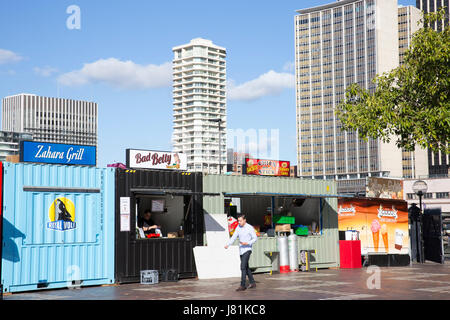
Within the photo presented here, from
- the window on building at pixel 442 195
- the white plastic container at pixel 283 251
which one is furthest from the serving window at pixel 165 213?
the window on building at pixel 442 195

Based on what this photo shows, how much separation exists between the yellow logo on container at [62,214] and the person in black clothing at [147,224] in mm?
2852

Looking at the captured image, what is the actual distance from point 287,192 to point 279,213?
1006 millimetres

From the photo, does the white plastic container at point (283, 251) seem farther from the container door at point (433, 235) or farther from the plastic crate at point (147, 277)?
the container door at point (433, 235)

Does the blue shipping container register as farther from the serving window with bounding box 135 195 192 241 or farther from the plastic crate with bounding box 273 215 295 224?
the plastic crate with bounding box 273 215 295 224

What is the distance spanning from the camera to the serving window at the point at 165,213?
20553 millimetres

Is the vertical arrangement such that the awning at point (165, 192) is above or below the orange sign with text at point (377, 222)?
above

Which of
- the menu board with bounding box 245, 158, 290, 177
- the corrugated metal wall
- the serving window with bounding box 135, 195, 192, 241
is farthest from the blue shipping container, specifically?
the menu board with bounding box 245, 158, 290, 177

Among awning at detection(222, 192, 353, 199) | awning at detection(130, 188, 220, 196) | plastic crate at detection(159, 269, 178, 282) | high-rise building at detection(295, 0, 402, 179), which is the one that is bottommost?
plastic crate at detection(159, 269, 178, 282)

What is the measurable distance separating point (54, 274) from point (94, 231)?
1739 millimetres

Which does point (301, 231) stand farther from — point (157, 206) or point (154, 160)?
point (154, 160)

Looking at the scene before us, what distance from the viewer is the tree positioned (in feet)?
72.3

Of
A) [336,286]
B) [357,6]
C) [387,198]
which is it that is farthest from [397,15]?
[336,286]

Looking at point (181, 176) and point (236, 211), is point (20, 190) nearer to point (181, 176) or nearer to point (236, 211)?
point (181, 176)

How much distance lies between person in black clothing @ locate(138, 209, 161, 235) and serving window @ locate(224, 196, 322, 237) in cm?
332
